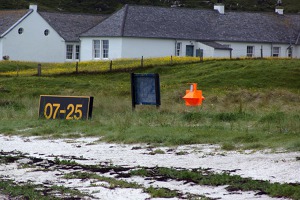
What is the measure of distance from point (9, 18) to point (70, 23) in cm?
540

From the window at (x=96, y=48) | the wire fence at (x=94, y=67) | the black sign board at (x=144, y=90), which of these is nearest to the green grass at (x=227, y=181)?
the black sign board at (x=144, y=90)

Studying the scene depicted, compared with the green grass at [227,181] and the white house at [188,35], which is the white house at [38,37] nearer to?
the white house at [188,35]

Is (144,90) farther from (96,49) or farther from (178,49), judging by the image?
(96,49)

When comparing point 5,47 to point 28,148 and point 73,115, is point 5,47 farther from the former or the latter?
point 28,148

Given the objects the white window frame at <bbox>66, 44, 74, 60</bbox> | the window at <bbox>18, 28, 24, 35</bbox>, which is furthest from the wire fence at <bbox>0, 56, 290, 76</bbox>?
the white window frame at <bbox>66, 44, 74, 60</bbox>

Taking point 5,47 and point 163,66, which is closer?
point 163,66

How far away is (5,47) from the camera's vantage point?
73.0m

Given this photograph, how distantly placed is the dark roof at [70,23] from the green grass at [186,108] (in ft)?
69.7

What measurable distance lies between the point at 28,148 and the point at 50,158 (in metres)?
2.32

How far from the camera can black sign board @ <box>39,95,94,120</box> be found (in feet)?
91.0

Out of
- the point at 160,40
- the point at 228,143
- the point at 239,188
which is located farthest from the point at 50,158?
the point at 160,40

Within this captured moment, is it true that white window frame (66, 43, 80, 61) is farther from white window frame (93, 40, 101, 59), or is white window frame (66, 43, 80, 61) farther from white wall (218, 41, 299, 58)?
white wall (218, 41, 299, 58)

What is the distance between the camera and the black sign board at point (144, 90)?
29.9m

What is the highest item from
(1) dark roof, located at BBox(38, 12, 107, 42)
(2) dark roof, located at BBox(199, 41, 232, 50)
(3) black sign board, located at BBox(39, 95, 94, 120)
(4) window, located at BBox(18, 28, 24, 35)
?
(1) dark roof, located at BBox(38, 12, 107, 42)
